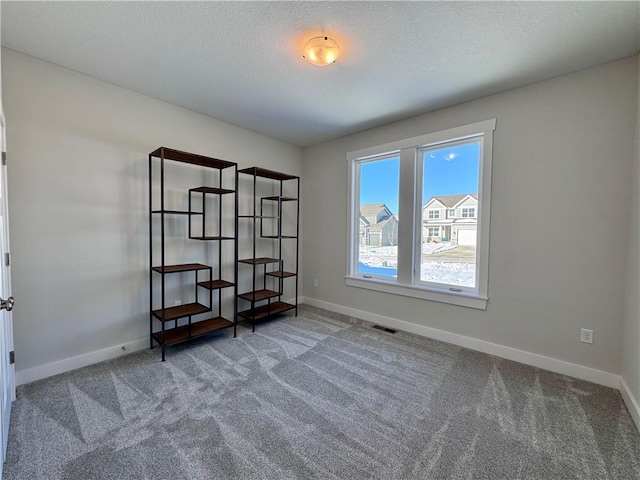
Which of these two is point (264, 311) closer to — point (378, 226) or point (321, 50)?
point (378, 226)

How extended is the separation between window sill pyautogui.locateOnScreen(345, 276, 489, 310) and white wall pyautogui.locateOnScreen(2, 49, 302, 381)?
2565 mm

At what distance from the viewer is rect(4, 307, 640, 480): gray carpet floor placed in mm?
1443

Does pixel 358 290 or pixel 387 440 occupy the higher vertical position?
pixel 358 290

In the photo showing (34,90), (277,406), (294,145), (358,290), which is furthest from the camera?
(294,145)

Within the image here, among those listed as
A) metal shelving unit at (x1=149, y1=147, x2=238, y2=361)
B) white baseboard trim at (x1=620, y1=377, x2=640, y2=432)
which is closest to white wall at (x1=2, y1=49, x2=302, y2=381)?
metal shelving unit at (x1=149, y1=147, x2=238, y2=361)

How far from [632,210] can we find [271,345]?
327 centimetres

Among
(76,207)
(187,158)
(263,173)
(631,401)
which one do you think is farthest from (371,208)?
(76,207)

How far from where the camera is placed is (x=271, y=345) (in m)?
2.88

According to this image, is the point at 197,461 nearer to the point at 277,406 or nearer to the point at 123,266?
the point at 277,406

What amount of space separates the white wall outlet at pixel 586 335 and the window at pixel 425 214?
2.38ft

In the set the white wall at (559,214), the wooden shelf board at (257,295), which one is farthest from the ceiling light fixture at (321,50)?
the wooden shelf board at (257,295)

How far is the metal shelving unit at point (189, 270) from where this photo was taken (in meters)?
2.60

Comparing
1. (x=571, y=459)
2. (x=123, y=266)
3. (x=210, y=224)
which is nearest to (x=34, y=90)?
(x=123, y=266)

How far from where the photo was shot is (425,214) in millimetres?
3217
